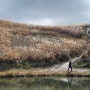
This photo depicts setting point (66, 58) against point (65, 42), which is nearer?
point (66, 58)

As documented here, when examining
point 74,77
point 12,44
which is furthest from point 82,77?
point 12,44

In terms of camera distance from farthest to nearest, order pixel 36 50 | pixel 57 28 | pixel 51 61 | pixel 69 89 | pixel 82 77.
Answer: pixel 57 28
pixel 36 50
pixel 51 61
pixel 82 77
pixel 69 89

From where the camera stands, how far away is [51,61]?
8194 cm

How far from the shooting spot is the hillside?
264ft

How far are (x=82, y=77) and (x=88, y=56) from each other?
20.2m

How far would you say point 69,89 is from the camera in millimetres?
47031

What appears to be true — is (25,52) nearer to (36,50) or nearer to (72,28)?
(36,50)

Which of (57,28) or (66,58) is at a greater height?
(57,28)

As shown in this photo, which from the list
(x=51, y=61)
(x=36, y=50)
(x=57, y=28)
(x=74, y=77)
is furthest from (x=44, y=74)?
(x=57, y=28)

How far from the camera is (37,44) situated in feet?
309

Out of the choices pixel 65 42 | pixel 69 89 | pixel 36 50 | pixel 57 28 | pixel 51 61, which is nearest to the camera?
pixel 69 89

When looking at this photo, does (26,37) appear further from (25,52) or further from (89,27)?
(89,27)

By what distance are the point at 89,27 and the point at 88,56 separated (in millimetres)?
41769

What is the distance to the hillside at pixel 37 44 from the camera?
80.6m
